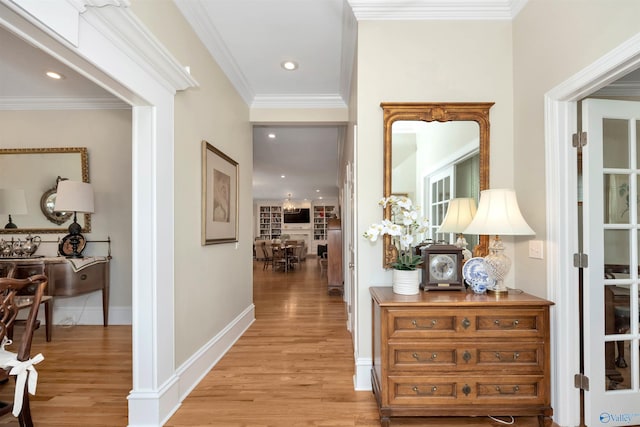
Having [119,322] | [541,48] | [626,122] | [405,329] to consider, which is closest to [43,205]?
[119,322]

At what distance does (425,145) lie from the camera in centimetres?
231

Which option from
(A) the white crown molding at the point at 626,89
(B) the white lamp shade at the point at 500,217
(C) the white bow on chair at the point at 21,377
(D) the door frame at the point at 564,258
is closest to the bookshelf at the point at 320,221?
(A) the white crown molding at the point at 626,89

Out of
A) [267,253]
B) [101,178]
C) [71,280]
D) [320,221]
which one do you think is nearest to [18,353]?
[71,280]

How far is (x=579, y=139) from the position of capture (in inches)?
72.8

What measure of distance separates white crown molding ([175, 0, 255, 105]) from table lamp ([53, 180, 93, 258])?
221 cm

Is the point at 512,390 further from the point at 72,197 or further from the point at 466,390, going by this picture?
the point at 72,197

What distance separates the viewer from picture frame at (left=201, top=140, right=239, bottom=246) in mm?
2627

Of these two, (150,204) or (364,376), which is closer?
(150,204)

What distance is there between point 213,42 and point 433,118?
2.06 meters

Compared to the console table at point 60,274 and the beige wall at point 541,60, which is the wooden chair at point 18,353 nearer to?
the console table at point 60,274

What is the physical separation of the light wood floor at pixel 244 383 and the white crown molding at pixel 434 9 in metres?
2.92

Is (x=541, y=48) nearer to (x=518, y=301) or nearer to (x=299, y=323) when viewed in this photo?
(x=518, y=301)

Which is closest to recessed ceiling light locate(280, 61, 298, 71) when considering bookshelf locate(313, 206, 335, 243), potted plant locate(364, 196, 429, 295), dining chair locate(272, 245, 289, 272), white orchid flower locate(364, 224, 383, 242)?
potted plant locate(364, 196, 429, 295)

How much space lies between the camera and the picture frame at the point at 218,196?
2627 millimetres
